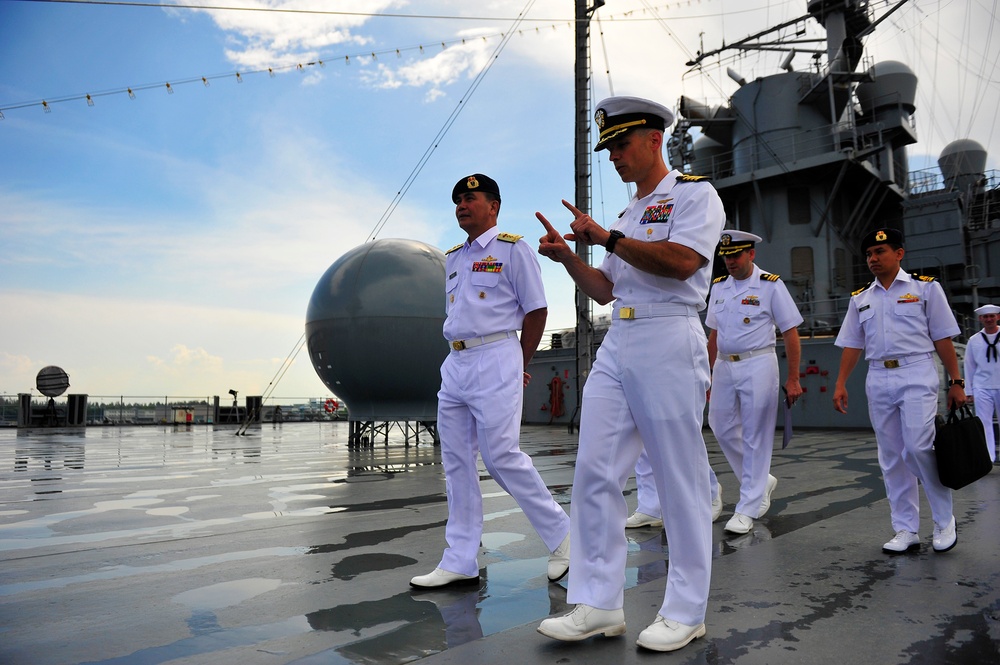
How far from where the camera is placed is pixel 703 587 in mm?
2303

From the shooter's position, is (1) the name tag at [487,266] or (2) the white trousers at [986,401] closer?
(1) the name tag at [487,266]

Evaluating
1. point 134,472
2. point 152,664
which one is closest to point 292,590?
point 152,664

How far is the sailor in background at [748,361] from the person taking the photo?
4711mm

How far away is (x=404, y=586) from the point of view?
121 inches

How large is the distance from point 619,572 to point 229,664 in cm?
128

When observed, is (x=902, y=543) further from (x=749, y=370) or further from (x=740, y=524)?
(x=749, y=370)

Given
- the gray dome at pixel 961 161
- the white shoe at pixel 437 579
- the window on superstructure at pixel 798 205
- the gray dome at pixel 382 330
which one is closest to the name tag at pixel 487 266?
the white shoe at pixel 437 579

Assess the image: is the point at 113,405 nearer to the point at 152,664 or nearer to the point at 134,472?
the point at 134,472

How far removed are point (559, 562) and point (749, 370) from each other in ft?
7.55

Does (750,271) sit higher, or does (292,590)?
(750,271)

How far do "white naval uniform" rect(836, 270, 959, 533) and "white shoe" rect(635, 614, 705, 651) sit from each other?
2.21m

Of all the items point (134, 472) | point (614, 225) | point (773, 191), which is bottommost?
point (134, 472)

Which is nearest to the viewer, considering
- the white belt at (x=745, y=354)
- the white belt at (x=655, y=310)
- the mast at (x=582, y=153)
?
the white belt at (x=655, y=310)

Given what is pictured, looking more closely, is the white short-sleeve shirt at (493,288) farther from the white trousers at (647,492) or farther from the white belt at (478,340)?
the white trousers at (647,492)
